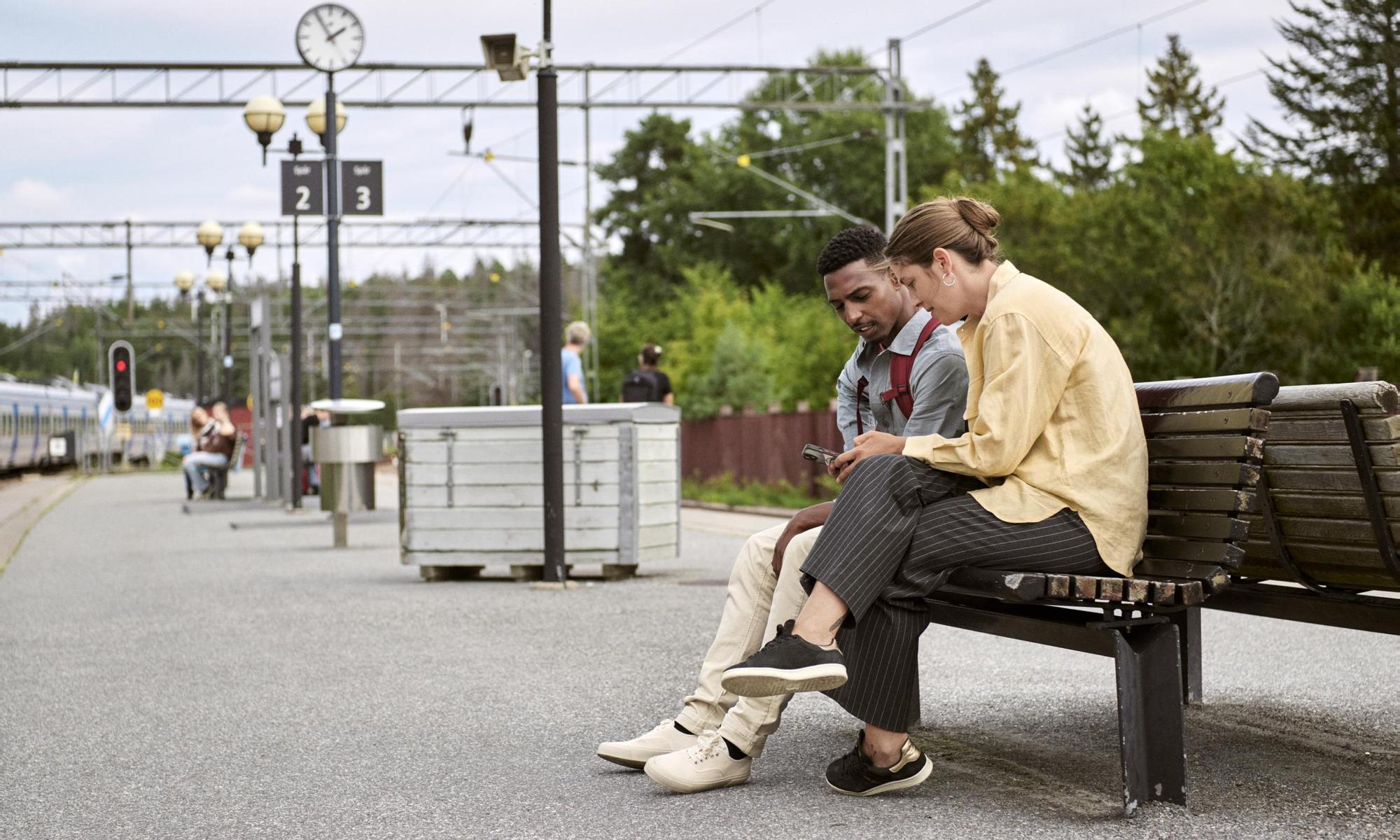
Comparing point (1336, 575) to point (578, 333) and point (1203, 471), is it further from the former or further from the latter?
point (578, 333)

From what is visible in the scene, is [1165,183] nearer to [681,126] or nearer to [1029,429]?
[681,126]

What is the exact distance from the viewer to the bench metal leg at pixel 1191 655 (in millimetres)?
5742

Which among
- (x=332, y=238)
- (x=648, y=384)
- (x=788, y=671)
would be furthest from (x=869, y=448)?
(x=332, y=238)

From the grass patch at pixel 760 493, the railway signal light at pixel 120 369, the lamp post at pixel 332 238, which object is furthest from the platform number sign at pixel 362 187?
the railway signal light at pixel 120 369

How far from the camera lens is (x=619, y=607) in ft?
32.6

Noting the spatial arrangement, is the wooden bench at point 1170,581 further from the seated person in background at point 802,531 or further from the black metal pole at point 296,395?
the black metal pole at point 296,395

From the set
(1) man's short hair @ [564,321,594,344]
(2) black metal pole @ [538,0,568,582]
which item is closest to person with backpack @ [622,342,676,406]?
(1) man's short hair @ [564,321,594,344]

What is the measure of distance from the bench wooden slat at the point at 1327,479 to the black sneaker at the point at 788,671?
4.61 feet

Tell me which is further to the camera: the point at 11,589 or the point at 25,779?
the point at 11,589

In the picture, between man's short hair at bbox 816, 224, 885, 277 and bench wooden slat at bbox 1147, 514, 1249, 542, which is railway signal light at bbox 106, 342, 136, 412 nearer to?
man's short hair at bbox 816, 224, 885, 277

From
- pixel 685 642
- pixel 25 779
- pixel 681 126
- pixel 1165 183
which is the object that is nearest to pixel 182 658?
pixel 685 642

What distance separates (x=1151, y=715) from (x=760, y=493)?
25428 millimetres

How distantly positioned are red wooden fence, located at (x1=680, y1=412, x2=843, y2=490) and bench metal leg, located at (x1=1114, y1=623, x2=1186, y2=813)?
2279cm

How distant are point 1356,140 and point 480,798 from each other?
51.9 m
